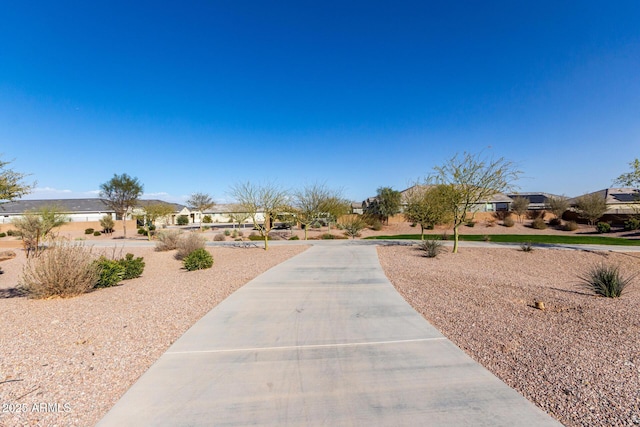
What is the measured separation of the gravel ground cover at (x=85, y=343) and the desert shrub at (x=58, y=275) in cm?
27

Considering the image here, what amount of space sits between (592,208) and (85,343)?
44882 mm

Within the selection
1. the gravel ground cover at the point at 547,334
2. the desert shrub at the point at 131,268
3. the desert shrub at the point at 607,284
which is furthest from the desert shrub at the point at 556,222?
the desert shrub at the point at 131,268

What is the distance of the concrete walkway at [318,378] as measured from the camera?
10.1 ft

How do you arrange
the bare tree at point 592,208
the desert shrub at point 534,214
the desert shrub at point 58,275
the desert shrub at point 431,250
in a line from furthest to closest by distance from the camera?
1. the desert shrub at point 534,214
2. the bare tree at point 592,208
3. the desert shrub at point 431,250
4. the desert shrub at point 58,275

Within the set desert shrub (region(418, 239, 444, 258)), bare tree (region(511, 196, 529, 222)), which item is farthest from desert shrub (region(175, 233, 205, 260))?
bare tree (region(511, 196, 529, 222))

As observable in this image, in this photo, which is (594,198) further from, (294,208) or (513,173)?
(294,208)

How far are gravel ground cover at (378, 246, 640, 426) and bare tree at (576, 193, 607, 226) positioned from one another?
1226 inches

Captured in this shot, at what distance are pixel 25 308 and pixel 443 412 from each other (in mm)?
8844

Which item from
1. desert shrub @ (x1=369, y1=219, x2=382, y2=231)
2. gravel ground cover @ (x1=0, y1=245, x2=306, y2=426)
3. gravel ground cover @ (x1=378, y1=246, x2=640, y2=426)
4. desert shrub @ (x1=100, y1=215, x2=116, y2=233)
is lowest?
gravel ground cover @ (x1=378, y1=246, x2=640, y2=426)

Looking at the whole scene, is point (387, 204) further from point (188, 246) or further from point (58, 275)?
point (58, 275)

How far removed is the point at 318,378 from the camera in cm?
379

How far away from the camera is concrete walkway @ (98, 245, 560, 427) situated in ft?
10.1

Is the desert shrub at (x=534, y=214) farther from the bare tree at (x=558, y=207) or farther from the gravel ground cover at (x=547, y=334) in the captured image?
the gravel ground cover at (x=547, y=334)

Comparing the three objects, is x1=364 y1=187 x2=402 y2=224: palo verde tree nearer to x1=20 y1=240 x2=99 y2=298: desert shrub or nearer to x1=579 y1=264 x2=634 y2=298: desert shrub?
x1=579 y1=264 x2=634 y2=298: desert shrub
